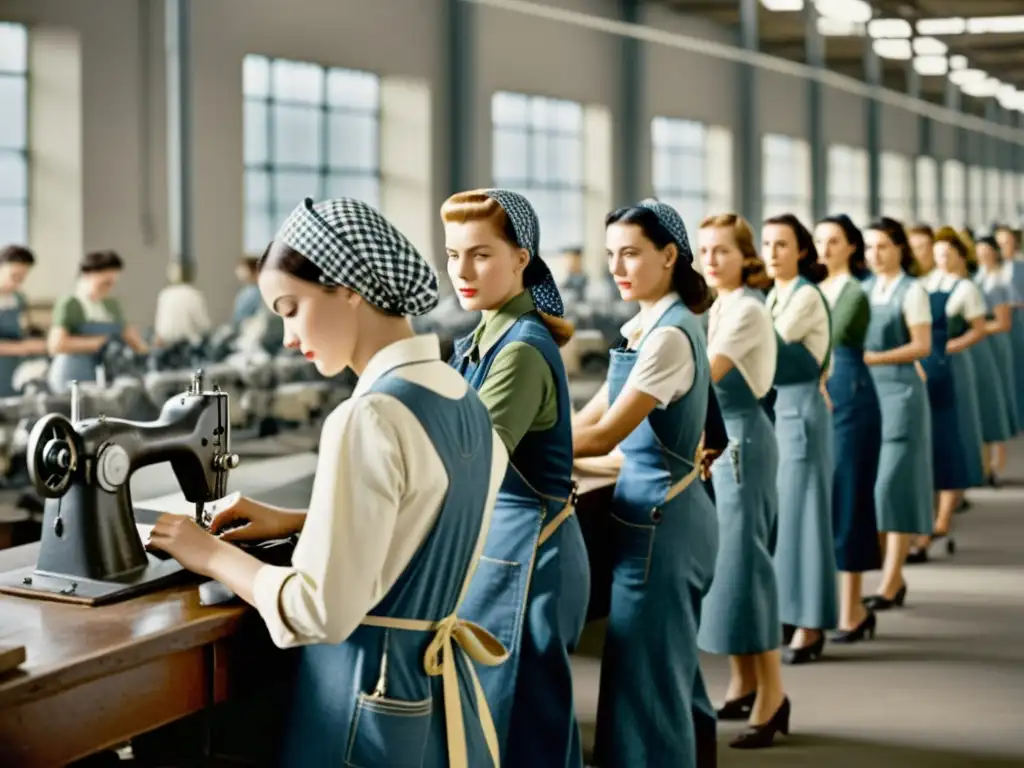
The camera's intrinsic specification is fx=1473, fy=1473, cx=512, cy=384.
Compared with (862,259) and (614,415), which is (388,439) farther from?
(862,259)

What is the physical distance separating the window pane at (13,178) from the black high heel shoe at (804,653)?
20.3 ft

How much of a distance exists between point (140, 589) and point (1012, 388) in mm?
7924

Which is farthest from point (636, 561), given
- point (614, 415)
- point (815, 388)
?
point (815, 388)

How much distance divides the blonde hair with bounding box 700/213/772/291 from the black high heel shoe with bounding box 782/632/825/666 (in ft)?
4.43

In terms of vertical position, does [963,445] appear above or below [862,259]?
below

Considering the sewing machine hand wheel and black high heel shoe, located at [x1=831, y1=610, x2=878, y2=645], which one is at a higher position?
the sewing machine hand wheel

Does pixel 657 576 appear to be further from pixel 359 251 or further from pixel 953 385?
pixel 953 385

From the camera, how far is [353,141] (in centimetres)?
1172

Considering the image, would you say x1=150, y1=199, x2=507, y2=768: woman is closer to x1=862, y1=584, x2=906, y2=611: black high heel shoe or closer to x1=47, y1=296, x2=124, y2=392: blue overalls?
x1=862, y1=584, x2=906, y2=611: black high heel shoe

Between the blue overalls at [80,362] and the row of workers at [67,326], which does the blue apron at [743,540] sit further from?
the blue overalls at [80,362]

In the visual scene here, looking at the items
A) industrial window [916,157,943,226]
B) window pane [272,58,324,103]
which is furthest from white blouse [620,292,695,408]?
industrial window [916,157,943,226]

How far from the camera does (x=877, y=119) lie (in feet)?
59.6

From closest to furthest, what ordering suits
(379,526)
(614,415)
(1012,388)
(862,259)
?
(379,526) → (614,415) → (862,259) → (1012,388)

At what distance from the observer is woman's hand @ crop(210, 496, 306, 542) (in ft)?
7.17
